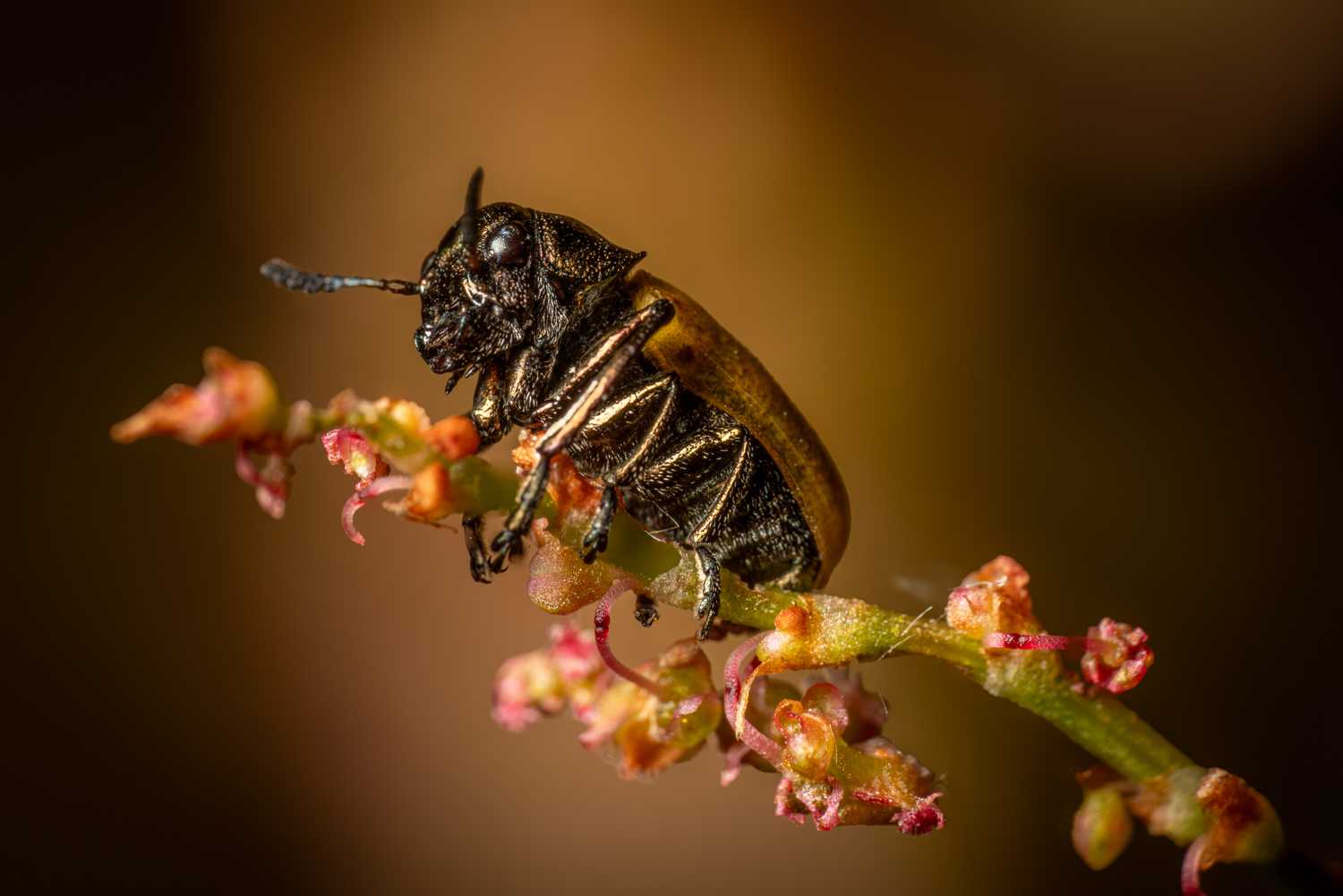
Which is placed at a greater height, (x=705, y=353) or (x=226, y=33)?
(x=226, y=33)

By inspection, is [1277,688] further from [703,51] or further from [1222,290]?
[703,51]

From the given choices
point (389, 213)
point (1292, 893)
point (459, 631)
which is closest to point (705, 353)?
point (1292, 893)

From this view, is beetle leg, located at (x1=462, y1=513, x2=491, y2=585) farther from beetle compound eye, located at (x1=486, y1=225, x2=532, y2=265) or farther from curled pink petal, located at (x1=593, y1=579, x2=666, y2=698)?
beetle compound eye, located at (x1=486, y1=225, x2=532, y2=265)

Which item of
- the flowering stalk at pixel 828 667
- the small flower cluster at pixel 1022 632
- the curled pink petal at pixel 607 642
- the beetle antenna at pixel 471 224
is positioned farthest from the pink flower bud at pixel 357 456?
the small flower cluster at pixel 1022 632

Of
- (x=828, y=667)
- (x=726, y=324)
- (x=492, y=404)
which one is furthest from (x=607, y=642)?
(x=726, y=324)

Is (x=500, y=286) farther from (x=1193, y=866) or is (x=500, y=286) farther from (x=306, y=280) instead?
(x=1193, y=866)

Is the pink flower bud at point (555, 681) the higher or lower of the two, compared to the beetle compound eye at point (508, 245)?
lower

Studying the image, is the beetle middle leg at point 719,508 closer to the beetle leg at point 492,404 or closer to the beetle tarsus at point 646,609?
the beetle tarsus at point 646,609
